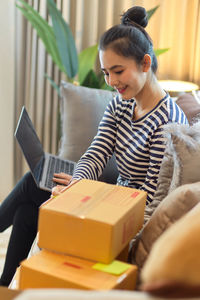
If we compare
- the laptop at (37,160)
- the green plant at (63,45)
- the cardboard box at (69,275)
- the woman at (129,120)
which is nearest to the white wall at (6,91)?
the green plant at (63,45)

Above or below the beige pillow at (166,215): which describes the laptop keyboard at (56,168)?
below

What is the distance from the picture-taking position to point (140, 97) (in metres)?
1.75

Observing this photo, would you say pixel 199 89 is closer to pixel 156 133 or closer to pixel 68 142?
pixel 68 142

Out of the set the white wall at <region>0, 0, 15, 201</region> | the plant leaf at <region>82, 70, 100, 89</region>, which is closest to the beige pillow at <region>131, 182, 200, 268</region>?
the plant leaf at <region>82, 70, 100, 89</region>

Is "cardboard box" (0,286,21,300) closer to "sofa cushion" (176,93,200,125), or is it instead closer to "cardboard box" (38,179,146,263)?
"cardboard box" (38,179,146,263)

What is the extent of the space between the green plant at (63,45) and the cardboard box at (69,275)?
5.49ft

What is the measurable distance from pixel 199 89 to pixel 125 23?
41.5 inches

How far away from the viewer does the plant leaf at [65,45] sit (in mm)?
2537

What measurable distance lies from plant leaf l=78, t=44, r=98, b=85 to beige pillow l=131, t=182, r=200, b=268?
5.25 ft

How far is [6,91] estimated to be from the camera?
2.99 metres

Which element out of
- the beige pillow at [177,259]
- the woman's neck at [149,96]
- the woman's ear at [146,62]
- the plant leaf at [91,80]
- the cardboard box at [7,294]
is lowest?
the cardboard box at [7,294]

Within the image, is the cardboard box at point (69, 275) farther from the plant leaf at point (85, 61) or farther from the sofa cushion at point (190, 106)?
the plant leaf at point (85, 61)

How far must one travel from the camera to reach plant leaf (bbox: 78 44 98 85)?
2650 millimetres

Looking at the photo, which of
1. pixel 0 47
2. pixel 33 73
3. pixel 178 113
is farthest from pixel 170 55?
pixel 178 113
